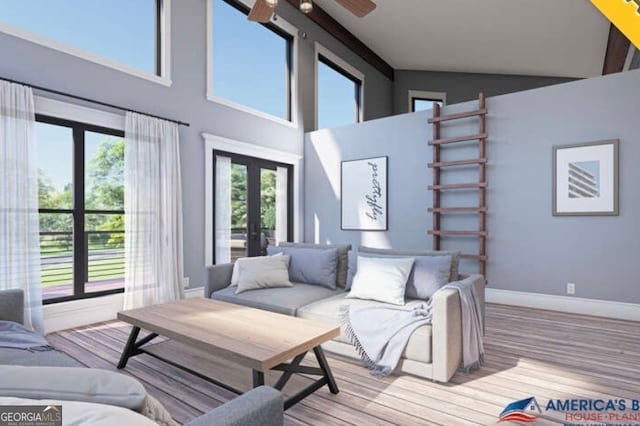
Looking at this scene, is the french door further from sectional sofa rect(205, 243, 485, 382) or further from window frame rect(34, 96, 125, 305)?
sectional sofa rect(205, 243, 485, 382)

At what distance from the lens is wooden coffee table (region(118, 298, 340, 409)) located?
1916 mm

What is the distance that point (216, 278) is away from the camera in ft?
11.7

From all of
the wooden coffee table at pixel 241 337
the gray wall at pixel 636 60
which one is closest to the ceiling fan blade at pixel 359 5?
the wooden coffee table at pixel 241 337

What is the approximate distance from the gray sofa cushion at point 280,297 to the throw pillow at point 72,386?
2.12 metres

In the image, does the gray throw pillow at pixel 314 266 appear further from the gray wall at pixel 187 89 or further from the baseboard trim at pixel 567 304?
the baseboard trim at pixel 567 304

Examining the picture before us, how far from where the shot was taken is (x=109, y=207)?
4004 mm

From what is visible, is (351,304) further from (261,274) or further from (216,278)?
(216,278)

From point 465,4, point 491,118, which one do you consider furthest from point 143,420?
point 465,4

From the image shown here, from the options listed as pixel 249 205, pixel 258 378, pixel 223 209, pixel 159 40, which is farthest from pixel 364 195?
pixel 258 378

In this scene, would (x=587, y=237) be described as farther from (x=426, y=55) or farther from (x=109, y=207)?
(x=109, y=207)

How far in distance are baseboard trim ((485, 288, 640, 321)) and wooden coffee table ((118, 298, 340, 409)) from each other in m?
3.26

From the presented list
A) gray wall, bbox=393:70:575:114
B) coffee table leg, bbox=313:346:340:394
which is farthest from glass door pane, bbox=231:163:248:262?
gray wall, bbox=393:70:575:114

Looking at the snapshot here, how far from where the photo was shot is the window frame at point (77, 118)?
3.42 m

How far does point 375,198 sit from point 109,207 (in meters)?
3.71
